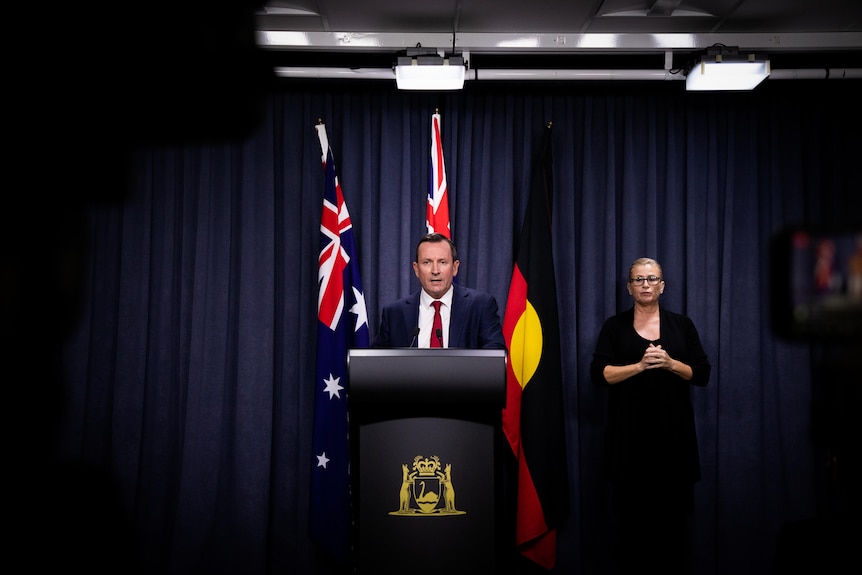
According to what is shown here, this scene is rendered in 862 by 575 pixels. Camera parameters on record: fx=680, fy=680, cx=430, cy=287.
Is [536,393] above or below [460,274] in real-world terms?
below

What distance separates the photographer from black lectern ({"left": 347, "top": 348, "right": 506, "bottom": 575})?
8.38 feet

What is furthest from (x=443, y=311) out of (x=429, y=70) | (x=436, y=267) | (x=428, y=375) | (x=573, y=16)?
(x=573, y=16)

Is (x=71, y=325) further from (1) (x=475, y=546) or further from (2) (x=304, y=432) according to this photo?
(2) (x=304, y=432)

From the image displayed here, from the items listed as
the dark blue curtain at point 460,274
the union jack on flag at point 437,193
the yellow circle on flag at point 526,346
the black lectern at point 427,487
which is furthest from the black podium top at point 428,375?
the dark blue curtain at point 460,274

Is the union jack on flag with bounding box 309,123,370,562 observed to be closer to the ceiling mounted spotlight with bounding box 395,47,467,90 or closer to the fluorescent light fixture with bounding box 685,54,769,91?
the ceiling mounted spotlight with bounding box 395,47,467,90

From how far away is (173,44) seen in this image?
1.48ft

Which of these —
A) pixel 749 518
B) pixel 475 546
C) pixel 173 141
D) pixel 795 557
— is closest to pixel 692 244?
pixel 749 518

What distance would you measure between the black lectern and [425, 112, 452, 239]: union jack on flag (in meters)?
1.55

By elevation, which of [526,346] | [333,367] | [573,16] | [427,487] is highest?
[573,16]

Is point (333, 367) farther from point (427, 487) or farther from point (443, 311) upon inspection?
point (427, 487)

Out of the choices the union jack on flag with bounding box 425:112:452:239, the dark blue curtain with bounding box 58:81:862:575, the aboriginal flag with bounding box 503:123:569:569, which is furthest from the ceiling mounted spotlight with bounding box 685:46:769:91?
the union jack on flag with bounding box 425:112:452:239

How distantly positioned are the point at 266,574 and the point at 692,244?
3.27 m

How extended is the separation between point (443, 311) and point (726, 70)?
6.44ft

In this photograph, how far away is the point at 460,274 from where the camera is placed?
419cm
